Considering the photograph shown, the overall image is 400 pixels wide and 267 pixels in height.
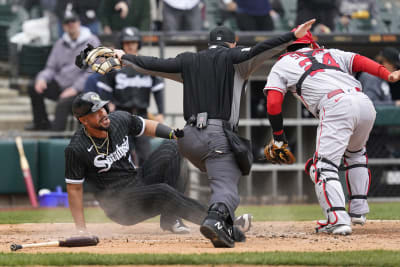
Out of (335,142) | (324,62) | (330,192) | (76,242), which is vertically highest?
(324,62)

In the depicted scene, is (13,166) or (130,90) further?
(13,166)

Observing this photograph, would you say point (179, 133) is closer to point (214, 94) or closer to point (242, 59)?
point (214, 94)

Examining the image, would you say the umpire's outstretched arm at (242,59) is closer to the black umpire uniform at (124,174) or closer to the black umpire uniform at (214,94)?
the black umpire uniform at (214,94)

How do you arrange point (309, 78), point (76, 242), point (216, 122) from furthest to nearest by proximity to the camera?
point (309, 78) → point (216, 122) → point (76, 242)

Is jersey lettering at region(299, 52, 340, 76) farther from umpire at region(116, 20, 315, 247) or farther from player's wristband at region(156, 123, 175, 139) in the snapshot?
player's wristband at region(156, 123, 175, 139)

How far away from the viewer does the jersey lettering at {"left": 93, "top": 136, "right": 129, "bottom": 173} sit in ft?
21.1

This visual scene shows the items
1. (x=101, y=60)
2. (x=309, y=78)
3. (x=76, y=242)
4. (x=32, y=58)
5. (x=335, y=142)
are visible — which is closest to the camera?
(x=76, y=242)

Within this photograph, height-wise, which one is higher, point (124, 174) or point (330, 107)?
point (330, 107)

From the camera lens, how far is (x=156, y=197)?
654 centimetres

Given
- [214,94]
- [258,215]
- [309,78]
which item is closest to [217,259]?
[214,94]

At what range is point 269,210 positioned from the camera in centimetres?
1052

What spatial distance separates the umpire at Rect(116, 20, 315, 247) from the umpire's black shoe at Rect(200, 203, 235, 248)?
0.15m

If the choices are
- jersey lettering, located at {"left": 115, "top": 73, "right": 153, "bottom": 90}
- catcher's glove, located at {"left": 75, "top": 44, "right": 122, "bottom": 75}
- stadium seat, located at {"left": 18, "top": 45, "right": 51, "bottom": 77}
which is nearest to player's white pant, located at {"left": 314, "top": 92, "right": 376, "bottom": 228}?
catcher's glove, located at {"left": 75, "top": 44, "right": 122, "bottom": 75}

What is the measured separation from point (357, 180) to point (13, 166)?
6318 millimetres
